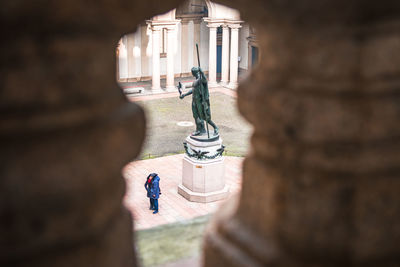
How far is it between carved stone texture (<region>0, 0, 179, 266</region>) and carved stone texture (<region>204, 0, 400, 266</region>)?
60 centimetres

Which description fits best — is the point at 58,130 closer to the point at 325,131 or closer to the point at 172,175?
the point at 325,131

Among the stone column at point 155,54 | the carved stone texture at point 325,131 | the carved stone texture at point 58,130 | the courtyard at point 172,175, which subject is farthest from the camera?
the stone column at point 155,54

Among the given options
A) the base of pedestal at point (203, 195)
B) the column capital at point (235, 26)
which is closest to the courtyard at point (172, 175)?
the base of pedestal at point (203, 195)

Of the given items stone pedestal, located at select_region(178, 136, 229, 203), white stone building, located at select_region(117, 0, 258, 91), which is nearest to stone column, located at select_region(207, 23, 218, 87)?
white stone building, located at select_region(117, 0, 258, 91)

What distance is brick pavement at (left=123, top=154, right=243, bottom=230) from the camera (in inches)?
405

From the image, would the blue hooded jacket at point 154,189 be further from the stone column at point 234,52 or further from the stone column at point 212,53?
the stone column at point 234,52

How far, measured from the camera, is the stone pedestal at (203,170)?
37.2 ft

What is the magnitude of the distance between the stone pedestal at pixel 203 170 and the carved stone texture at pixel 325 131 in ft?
30.8

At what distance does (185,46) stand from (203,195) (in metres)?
16.5

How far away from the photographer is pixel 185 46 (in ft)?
87.6

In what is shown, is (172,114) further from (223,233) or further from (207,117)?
(223,233)

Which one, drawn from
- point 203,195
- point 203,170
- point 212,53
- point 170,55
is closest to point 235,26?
point 212,53

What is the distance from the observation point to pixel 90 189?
1.28 meters

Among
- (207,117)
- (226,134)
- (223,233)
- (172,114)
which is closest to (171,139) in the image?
(226,134)
